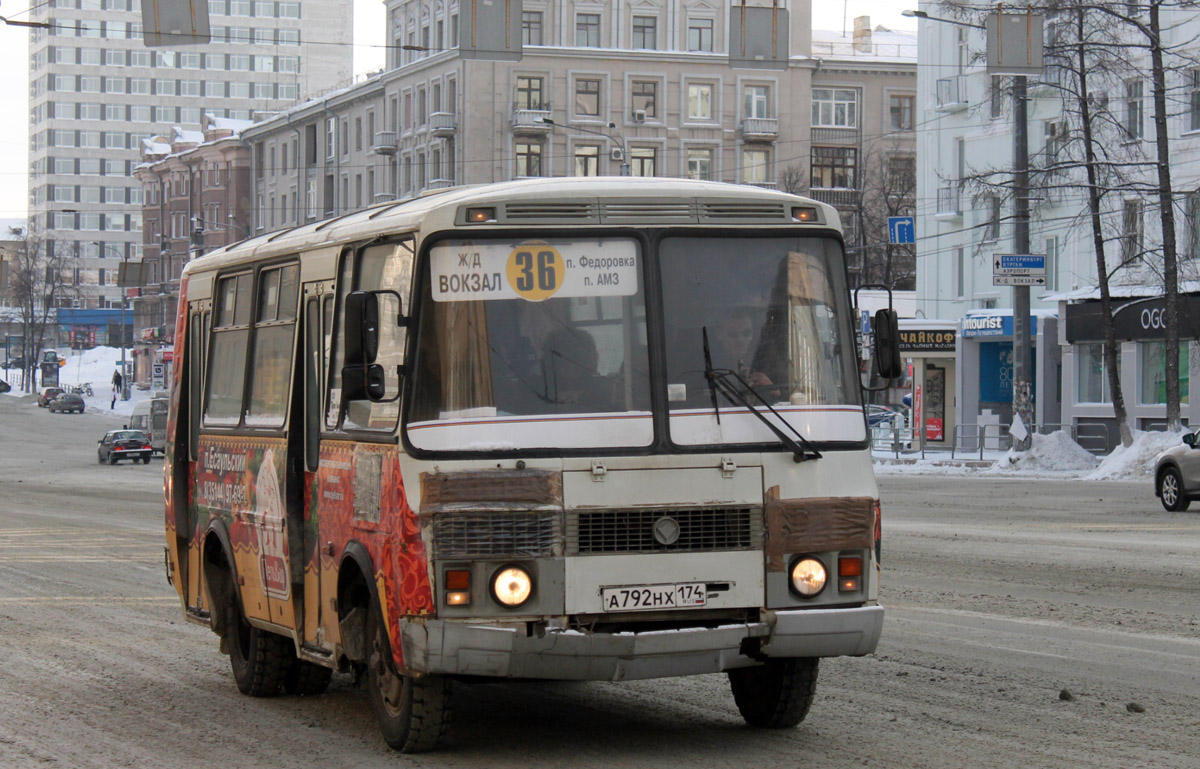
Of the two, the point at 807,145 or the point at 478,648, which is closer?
the point at 478,648

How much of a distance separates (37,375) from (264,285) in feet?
413

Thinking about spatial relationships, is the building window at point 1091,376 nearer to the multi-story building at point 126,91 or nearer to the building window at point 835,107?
the building window at point 835,107

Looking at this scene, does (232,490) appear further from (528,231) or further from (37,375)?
(37,375)

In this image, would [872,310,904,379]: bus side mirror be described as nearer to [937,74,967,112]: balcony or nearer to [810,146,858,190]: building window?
[937,74,967,112]: balcony

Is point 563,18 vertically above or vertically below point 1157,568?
above

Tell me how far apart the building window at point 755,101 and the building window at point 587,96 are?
7.12m

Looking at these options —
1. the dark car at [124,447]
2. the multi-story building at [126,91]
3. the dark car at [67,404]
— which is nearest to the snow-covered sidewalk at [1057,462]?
the dark car at [124,447]

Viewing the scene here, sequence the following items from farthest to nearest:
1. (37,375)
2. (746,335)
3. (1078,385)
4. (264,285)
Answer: (37,375), (1078,385), (264,285), (746,335)

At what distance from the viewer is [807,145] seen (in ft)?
287

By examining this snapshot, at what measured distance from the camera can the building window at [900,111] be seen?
89.8 m

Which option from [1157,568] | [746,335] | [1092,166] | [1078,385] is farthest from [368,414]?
[1078,385]

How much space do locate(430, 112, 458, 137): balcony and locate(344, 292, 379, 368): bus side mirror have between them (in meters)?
75.6

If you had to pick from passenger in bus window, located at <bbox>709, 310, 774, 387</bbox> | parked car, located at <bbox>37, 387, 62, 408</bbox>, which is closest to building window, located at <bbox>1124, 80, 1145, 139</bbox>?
passenger in bus window, located at <bbox>709, 310, 774, 387</bbox>

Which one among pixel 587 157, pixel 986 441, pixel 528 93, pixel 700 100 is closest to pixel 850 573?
pixel 986 441
